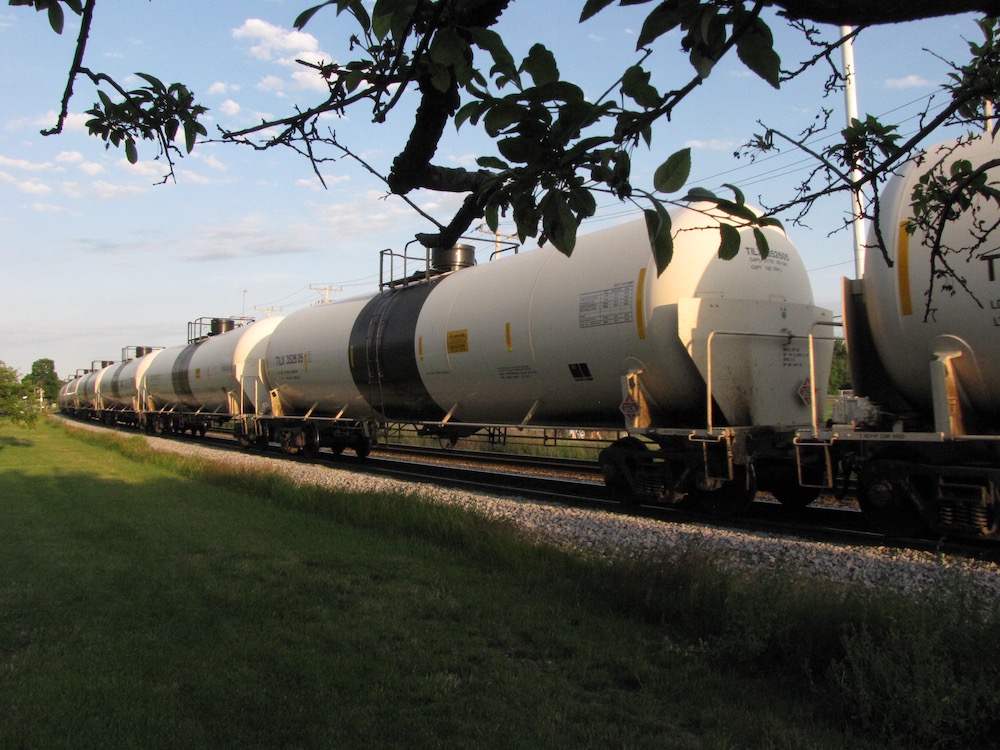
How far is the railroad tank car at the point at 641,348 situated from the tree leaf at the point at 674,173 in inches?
282

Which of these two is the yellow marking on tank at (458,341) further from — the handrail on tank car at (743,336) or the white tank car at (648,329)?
the handrail on tank car at (743,336)

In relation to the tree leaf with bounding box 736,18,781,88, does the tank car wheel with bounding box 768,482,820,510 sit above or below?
below

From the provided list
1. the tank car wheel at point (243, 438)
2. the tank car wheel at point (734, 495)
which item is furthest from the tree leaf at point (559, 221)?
the tank car wheel at point (243, 438)

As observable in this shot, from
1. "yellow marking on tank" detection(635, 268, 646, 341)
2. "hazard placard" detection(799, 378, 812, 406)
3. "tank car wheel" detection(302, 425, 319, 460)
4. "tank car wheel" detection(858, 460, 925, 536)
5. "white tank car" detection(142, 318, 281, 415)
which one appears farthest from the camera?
"white tank car" detection(142, 318, 281, 415)

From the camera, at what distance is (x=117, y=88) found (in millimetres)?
3158

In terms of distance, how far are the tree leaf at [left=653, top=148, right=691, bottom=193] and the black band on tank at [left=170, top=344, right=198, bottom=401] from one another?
28815mm

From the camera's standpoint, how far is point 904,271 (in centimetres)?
752

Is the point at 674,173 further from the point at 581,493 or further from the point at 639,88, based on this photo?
the point at 581,493

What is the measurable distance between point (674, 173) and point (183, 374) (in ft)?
97.7

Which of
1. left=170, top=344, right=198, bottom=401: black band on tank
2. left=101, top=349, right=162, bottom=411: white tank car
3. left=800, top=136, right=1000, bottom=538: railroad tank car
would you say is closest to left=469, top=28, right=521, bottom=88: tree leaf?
left=800, top=136, right=1000, bottom=538: railroad tank car

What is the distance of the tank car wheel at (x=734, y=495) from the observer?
9.95m

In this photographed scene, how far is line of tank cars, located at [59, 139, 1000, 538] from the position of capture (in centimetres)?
736

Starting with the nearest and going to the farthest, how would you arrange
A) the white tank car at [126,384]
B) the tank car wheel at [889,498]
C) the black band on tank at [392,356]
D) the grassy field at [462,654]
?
the grassy field at [462,654] < the tank car wheel at [889,498] < the black band on tank at [392,356] < the white tank car at [126,384]

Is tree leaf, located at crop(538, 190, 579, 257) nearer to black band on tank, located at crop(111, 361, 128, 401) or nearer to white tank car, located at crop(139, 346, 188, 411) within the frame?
white tank car, located at crop(139, 346, 188, 411)
